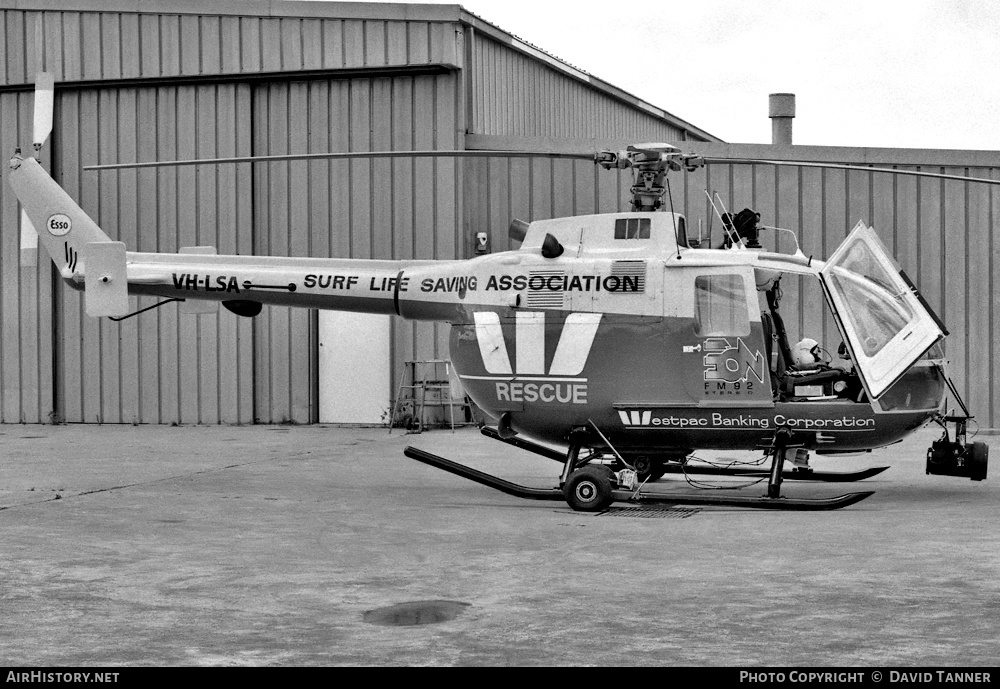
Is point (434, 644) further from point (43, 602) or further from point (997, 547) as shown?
point (997, 547)

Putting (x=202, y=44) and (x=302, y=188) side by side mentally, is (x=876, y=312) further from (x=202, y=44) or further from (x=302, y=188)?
(x=202, y=44)

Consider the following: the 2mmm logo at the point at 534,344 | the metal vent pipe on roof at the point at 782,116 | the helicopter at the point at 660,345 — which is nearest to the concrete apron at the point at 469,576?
the helicopter at the point at 660,345

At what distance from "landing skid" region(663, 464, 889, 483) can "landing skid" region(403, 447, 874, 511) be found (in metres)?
0.92

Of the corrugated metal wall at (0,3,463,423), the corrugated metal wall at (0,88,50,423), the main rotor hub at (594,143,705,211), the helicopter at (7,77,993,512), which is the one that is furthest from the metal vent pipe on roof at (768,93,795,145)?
the main rotor hub at (594,143,705,211)

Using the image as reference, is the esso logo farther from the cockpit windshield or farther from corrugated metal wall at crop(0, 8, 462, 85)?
the cockpit windshield

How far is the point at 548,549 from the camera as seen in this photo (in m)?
8.54

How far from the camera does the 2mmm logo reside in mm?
11102

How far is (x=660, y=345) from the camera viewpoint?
10.9 metres

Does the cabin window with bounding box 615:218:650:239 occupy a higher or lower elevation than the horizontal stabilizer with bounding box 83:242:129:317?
higher

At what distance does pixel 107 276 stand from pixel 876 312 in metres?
7.65

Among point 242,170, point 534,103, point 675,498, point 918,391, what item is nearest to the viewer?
point 918,391

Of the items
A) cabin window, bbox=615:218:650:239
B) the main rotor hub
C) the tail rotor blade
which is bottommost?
cabin window, bbox=615:218:650:239

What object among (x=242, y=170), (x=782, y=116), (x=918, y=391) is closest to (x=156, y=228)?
(x=242, y=170)
